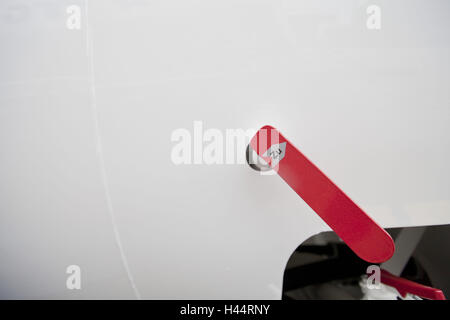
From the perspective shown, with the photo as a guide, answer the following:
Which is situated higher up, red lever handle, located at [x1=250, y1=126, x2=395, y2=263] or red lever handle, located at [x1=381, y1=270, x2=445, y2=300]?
red lever handle, located at [x1=250, y1=126, x2=395, y2=263]

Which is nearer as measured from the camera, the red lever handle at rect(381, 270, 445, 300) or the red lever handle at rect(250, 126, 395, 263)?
the red lever handle at rect(250, 126, 395, 263)

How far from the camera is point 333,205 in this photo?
407 millimetres

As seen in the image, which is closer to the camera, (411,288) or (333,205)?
(333,205)

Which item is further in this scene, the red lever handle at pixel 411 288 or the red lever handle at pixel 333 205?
the red lever handle at pixel 411 288

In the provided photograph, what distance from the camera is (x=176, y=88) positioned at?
18.1 inches

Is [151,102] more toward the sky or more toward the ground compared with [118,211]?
more toward the sky

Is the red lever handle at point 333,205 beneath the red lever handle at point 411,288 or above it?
above

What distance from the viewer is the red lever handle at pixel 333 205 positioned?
40 cm

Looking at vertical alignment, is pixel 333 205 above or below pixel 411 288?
above

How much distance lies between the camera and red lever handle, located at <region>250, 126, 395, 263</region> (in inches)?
15.8

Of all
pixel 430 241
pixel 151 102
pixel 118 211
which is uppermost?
pixel 151 102
